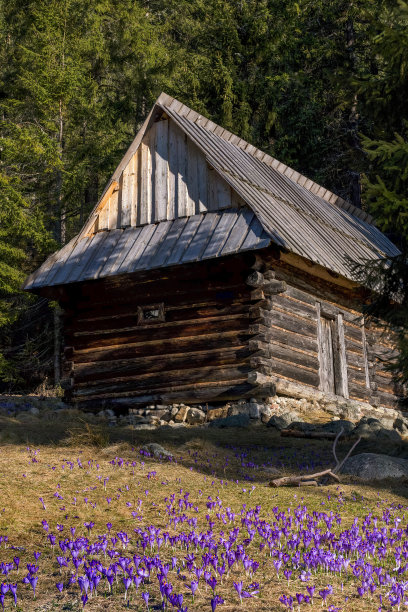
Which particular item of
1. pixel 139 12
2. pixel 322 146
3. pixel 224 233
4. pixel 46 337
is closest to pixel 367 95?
pixel 224 233

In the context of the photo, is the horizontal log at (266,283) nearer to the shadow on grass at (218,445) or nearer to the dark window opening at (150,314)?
the dark window opening at (150,314)

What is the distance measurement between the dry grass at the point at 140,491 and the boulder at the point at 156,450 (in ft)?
0.46

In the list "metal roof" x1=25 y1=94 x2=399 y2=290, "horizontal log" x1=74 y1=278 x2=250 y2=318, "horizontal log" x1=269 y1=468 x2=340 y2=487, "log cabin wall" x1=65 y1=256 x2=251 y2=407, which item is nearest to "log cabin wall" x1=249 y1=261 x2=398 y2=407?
"log cabin wall" x1=65 y1=256 x2=251 y2=407

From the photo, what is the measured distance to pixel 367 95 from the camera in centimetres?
1211

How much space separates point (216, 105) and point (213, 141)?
17630mm

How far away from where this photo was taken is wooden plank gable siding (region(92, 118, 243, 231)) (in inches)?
717

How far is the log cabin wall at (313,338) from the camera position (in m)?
16.8

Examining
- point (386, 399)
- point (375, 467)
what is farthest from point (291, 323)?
point (375, 467)

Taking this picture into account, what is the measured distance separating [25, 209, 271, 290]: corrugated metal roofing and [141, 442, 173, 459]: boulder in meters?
5.65

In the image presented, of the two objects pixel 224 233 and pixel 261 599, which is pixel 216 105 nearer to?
pixel 224 233

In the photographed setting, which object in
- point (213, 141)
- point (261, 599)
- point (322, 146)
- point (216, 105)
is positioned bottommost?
point (261, 599)

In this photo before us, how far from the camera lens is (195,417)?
1645 centimetres

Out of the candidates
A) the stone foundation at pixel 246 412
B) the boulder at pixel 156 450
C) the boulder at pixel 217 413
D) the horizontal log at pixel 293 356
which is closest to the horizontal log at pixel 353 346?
the horizontal log at pixel 293 356

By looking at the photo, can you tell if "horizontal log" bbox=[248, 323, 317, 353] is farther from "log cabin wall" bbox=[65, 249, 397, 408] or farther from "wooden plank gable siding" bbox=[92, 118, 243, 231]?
"wooden plank gable siding" bbox=[92, 118, 243, 231]
